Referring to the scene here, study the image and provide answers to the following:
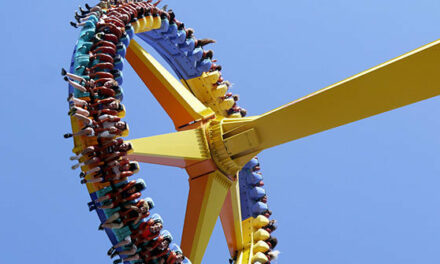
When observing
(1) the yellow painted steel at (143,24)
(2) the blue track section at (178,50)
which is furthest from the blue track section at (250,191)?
(1) the yellow painted steel at (143,24)

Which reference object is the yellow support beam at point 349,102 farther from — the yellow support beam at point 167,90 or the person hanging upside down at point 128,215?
the person hanging upside down at point 128,215

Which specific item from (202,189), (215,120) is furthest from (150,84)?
(202,189)

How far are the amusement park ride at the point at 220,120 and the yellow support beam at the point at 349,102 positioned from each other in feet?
0.05

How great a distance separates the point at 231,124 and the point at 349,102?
114 inches

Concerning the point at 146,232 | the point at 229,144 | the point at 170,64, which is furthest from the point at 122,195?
the point at 170,64

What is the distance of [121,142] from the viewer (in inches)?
395

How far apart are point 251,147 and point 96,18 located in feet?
11.9

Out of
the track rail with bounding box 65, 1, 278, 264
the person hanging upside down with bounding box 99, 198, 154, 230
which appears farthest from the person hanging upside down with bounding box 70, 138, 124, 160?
the person hanging upside down with bounding box 99, 198, 154, 230

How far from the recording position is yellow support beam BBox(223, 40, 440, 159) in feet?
31.7

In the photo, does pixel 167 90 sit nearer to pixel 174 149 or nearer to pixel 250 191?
pixel 174 149

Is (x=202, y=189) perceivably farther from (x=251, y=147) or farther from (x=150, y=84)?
(x=150, y=84)

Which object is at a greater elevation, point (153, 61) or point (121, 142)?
point (153, 61)

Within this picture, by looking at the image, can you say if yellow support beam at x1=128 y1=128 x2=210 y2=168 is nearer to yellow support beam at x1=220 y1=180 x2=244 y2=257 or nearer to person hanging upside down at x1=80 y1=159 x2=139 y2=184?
person hanging upside down at x1=80 y1=159 x2=139 y2=184

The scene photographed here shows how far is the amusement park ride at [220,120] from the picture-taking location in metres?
9.88
